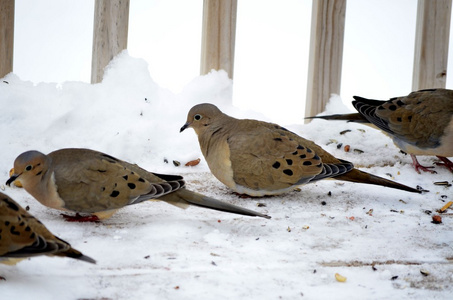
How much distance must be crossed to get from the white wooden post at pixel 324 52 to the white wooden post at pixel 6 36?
2617mm

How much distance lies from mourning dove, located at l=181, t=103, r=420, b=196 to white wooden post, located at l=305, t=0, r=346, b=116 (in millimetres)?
1551

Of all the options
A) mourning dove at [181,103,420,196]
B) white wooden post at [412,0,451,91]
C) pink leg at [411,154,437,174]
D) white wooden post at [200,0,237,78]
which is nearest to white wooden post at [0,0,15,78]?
white wooden post at [200,0,237,78]

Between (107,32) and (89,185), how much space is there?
79.3 inches

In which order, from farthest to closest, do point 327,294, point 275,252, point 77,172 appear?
point 77,172, point 275,252, point 327,294

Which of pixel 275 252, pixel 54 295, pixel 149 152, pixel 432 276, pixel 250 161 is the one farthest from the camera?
pixel 149 152

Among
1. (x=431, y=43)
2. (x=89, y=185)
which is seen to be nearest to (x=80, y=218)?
(x=89, y=185)

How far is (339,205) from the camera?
4301 mm

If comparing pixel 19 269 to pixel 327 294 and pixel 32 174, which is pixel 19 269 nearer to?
pixel 32 174

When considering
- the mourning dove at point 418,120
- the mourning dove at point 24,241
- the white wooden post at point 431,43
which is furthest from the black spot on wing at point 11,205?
the white wooden post at point 431,43

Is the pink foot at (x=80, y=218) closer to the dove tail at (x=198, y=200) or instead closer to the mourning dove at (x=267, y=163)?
the dove tail at (x=198, y=200)

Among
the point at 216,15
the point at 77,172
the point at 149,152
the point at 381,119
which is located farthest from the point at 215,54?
the point at 77,172

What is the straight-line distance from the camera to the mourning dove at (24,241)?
2.64 metres

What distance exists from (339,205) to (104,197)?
5.31ft

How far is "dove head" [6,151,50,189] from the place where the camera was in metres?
3.49
